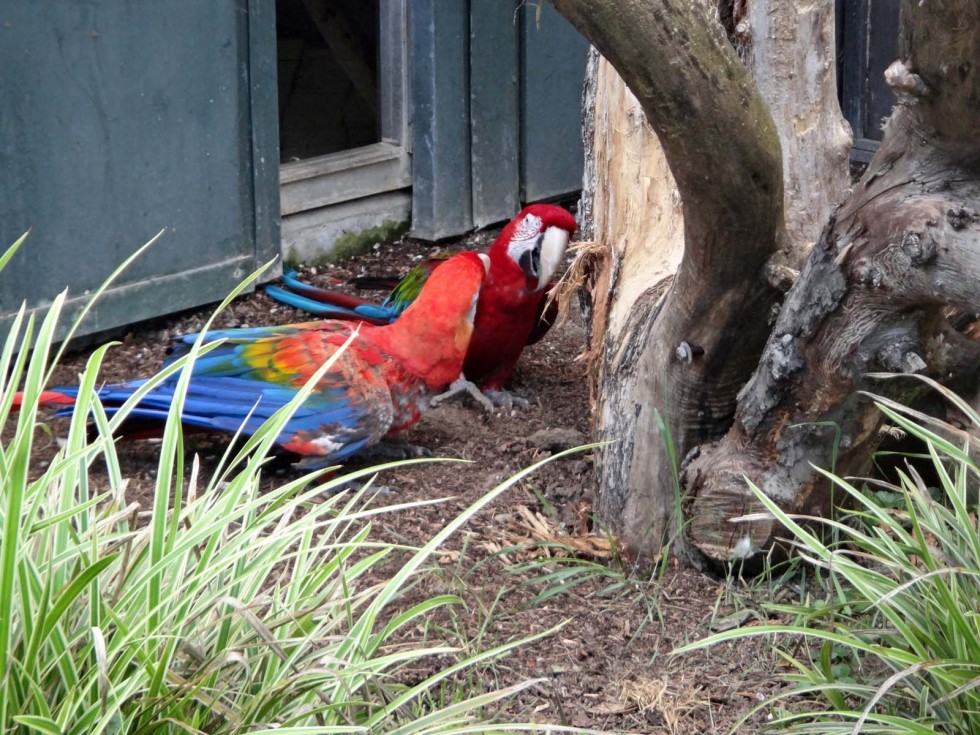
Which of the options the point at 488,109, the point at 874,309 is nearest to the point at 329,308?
the point at 488,109

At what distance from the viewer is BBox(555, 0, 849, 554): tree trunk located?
1.96 metres

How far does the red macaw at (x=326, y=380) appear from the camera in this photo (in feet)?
9.50

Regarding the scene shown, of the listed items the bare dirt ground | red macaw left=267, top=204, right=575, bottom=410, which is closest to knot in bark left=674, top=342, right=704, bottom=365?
the bare dirt ground

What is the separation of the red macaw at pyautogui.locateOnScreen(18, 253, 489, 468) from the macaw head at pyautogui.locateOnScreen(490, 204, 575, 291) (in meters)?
0.44

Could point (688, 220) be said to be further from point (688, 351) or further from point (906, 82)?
point (906, 82)

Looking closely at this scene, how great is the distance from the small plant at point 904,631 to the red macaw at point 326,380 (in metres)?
1.27

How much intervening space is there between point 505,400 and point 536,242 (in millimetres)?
521

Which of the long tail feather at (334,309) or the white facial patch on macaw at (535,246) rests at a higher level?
the white facial patch on macaw at (535,246)

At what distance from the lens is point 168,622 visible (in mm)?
1566

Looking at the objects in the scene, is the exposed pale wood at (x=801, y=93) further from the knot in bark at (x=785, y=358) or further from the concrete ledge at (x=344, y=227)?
the concrete ledge at (x=344, y=227)

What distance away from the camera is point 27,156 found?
12.0 feet

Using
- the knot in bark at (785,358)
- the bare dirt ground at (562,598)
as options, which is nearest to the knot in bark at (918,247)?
the knot in bark at (785,358)

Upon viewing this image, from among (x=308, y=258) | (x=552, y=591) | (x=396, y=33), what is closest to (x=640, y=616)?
(x=552, y=591)

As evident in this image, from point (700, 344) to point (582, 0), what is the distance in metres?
0.85
